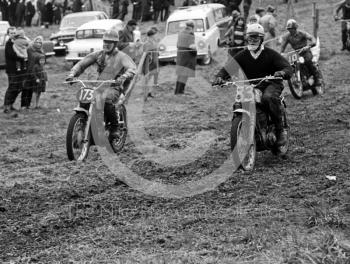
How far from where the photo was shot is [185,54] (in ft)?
59.5

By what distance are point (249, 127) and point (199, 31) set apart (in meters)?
15.6

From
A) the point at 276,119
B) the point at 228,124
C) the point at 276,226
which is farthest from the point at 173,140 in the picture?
the point at 276,226

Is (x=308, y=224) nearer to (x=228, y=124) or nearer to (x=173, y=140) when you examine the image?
(x=173, y=140)

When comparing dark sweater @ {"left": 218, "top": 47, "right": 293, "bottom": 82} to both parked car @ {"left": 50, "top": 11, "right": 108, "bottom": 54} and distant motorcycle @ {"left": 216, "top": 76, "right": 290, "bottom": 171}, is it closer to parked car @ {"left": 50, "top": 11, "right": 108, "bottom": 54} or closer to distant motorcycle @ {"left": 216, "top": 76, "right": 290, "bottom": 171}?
→ distant motorcycle @ {"left": 216, "top": 76, "right": 290, "bottom": 171}

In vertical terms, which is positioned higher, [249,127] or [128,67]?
[128,67]

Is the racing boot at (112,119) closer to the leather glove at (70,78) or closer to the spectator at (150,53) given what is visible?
the leather glove at (70,78)

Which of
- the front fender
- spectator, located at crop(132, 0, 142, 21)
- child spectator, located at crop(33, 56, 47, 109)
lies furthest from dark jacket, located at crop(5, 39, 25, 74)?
spectator, located at crop(132, 0, 142, 21)

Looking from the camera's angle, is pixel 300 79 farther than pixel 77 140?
Yes

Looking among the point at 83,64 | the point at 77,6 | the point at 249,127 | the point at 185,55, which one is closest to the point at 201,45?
the point at 185,55

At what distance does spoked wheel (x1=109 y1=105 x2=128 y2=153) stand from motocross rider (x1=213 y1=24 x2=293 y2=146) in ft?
7.64

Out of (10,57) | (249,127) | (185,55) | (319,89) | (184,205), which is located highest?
(10,57)

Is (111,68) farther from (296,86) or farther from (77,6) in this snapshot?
(77,6)

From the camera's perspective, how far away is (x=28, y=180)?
29.0 feet

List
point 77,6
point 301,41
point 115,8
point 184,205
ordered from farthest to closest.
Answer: point 115,8, point 77,6, point 301,41, point 184,205
